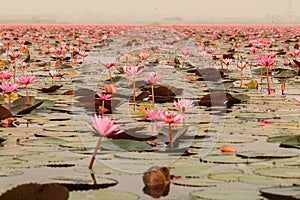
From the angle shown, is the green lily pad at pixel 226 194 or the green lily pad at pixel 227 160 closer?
the green lily pad at pixel 226 194

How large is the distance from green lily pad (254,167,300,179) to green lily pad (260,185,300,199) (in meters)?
0.12

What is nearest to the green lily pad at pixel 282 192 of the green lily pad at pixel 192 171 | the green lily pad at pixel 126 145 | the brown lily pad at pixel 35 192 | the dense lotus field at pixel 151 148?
the dense lotus field at pixel 151 148

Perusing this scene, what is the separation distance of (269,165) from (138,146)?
55 cm

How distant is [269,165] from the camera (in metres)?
2.11

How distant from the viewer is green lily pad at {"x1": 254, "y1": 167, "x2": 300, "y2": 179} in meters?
1.91

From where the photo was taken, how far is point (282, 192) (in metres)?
1.73

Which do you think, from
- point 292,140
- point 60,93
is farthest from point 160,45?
point 292,140

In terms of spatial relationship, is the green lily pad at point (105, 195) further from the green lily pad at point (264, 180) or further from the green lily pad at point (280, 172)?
the green lily pad at point (280, 172)

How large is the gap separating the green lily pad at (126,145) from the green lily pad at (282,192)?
2.35 feet

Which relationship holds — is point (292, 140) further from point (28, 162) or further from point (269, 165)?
point (28, 162)

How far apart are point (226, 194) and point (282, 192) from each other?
178 millimetres

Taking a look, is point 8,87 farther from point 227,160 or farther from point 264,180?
point 264,180

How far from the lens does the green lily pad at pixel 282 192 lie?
1683 millimetres

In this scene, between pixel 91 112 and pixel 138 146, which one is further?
pixel 91 112
